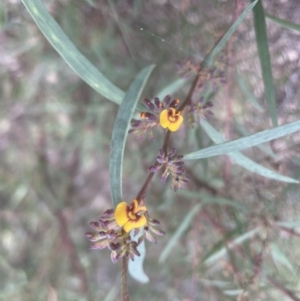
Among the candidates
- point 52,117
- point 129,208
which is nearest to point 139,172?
point 52,117

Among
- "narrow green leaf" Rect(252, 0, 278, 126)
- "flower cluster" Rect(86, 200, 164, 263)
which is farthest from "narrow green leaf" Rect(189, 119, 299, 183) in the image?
"flower cluster" Rect(86, 200, 164, 263)

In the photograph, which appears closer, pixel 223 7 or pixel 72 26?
pixel 223 7

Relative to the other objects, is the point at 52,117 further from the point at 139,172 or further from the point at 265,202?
the point at 265,202

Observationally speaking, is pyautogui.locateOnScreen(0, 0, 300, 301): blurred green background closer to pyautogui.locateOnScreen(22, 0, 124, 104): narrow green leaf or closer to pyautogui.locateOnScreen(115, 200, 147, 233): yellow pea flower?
pyautogui.locateOnScreen(22, 0, 124, 104): narrow green leaf

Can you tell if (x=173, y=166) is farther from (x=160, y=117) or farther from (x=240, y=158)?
(x=240, y=158)

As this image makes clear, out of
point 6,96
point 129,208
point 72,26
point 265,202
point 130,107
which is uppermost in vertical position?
point 6,96
